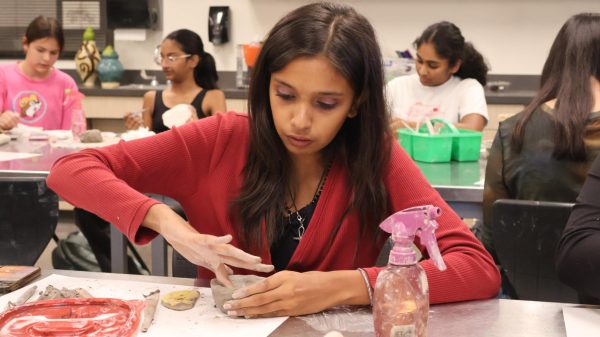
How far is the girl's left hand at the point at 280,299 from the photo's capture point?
126cm

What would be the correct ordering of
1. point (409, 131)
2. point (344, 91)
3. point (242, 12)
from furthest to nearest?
point (242, 12), point (409, 131), point (344, 91)

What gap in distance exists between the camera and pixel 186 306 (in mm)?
1289

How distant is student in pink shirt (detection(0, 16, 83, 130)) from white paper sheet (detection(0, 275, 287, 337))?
279 centimetres

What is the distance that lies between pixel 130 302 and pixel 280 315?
9.7 inches

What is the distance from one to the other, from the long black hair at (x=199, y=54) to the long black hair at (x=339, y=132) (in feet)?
8.52

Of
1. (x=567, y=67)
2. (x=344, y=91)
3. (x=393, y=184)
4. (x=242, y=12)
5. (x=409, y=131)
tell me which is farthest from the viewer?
(x=242, y=12)

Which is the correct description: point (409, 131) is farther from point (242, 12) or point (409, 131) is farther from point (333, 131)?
point (242, 12)

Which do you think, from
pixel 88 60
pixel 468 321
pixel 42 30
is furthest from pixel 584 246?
pixel 88 60

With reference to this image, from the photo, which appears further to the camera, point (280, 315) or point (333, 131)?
point (333, 131)

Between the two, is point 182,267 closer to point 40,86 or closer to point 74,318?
point 74,318

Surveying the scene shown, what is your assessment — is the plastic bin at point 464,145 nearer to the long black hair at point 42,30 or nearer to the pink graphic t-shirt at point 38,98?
the pink graphic t-shirt at point 38,98

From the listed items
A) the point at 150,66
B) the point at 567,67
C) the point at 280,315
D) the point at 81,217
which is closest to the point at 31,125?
Result: the point at 81,217

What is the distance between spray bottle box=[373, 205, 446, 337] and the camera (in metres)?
1.08

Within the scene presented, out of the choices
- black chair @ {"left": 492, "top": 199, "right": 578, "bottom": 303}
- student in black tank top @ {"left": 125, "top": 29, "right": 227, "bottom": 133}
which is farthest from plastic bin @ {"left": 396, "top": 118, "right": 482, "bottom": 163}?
student in black tank top @ {"left": 125, "top": 29, "right": 227, "bottom": 133}
